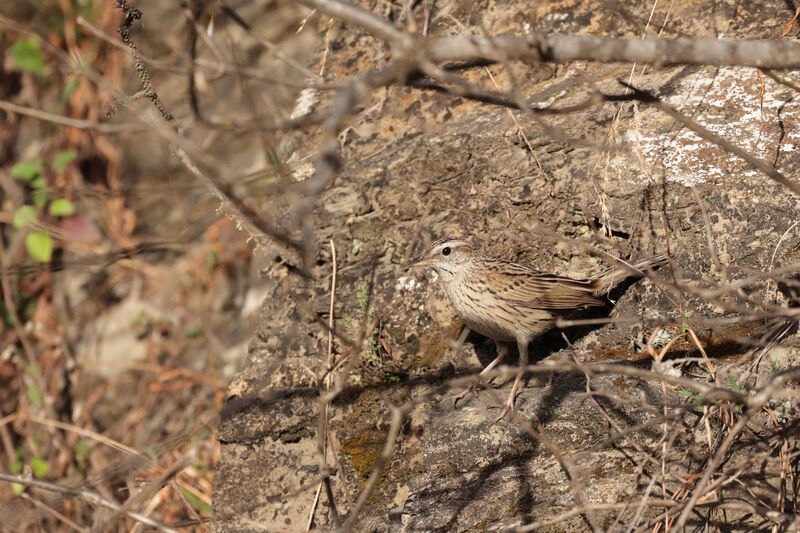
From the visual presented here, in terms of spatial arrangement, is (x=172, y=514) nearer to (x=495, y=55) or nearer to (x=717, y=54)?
(x=495, y=55)

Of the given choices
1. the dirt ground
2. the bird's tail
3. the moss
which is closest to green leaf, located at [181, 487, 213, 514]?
the dirt ground

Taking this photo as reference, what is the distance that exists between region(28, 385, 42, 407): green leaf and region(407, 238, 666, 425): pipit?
5.50 m

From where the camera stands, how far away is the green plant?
779cm

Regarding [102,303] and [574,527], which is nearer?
[574,527]

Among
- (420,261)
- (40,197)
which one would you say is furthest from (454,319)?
(40,197)

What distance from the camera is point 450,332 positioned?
483 cm

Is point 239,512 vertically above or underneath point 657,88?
underneath

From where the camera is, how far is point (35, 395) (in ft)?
26.1

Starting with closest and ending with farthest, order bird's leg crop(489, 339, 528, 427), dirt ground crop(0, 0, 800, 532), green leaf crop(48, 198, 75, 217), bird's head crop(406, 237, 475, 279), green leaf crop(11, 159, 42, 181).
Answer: dirt ground crop(0, 0, 800, 532), bird's leg crop(489, 339, 528, 427), bird's head crop(406, 237, 475, 279), green leaf crop(11, 159, 42, 181), green leaf crop(48, 198, 75, 217)

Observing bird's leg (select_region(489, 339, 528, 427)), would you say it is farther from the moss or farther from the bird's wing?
the moss

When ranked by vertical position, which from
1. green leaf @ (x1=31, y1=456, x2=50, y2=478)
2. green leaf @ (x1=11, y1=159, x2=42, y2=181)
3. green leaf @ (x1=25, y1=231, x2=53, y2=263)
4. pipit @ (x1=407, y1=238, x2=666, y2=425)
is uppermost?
green leaf @ (x1=11, y1=159, x2=42, y2=181)

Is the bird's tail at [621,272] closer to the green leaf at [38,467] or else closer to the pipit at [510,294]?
the pipit at [510,294]

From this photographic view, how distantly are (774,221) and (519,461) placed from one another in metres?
1.97

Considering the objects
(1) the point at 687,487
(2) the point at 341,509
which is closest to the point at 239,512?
(2) the point at 341,509
